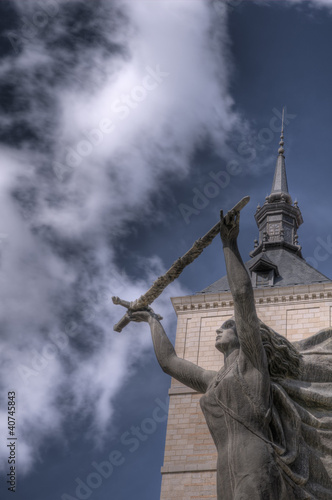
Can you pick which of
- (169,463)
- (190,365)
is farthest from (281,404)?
(169,463)

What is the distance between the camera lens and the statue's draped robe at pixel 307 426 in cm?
762

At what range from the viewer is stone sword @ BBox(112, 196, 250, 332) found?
805 cm

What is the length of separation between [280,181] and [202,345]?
16998 mm

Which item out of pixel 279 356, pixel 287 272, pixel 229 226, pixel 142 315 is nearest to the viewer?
pixel 229 226

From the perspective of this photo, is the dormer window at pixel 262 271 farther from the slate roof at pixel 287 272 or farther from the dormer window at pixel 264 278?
the slate roof at pixel 287 272

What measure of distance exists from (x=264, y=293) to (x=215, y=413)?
103 feet

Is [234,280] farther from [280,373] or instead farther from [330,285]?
[330,285]

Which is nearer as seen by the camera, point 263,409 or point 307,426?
point 263,409

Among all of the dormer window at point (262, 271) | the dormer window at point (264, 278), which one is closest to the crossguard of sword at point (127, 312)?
the dormer window at point (264, 278)

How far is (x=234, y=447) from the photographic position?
7648mm

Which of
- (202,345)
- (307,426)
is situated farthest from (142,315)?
(202,345)

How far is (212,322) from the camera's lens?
38.9 metres

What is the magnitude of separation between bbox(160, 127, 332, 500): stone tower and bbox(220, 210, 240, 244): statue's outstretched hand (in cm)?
2593

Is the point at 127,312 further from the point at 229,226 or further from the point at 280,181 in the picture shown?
the point at 280,181
